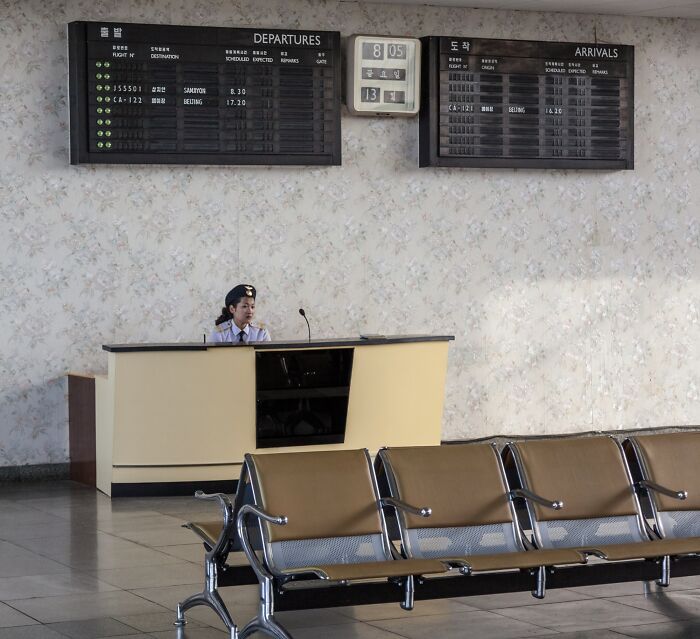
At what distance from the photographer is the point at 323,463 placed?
4555 millimetres

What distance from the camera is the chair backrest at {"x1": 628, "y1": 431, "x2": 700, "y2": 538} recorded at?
4.98 m

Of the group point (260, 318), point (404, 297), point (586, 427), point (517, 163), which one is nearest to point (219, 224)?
point (260, 318)

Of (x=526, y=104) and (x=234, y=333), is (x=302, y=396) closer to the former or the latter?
(x=234, y=333)

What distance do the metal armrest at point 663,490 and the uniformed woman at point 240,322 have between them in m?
3.72

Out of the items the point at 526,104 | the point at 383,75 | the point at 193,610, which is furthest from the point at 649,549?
the point at 526,104

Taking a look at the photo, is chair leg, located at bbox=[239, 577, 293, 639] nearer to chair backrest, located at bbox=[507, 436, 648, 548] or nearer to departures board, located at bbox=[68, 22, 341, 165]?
chair backrest, located at bbox=[507, 436, 648, 548]

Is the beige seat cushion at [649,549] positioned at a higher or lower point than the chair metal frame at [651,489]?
lower

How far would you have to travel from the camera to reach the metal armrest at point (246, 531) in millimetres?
4227

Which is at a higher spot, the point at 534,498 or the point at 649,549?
the point at 534,498

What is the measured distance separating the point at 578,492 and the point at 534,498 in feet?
0.82

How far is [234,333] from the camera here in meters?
8.25

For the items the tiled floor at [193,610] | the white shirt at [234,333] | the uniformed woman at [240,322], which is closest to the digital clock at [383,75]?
the uniformed woman at [240,322]

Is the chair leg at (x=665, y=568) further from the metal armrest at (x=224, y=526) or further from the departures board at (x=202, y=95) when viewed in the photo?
the departures board at (x=202, y=95)

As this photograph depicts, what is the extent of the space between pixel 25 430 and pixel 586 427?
443 cm
